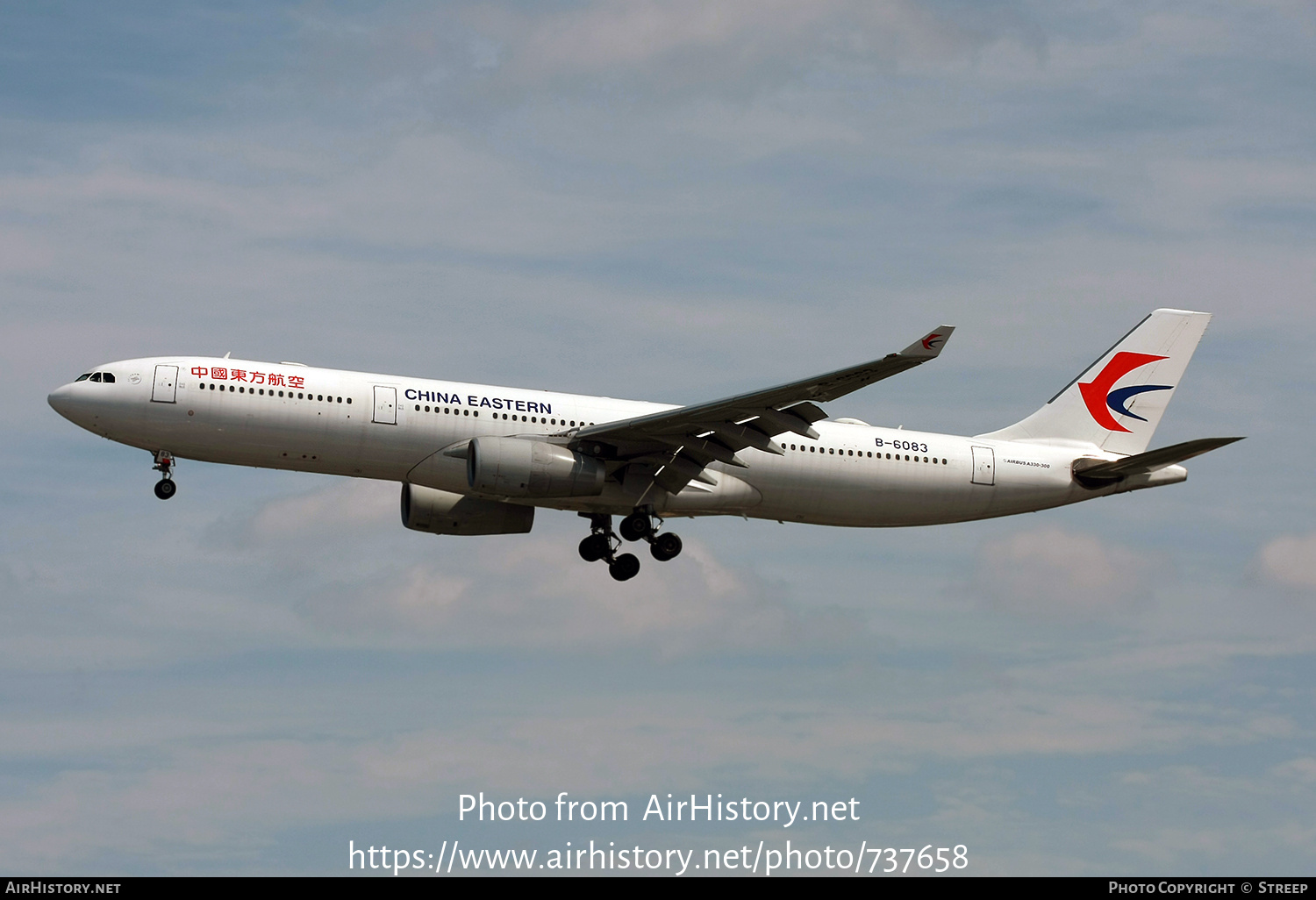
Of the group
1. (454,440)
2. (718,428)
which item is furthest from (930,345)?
(454,440)

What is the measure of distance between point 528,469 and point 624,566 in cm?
667

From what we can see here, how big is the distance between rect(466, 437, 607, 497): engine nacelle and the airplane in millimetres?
47

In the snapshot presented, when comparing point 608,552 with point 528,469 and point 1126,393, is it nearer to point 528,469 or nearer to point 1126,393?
point 528,469

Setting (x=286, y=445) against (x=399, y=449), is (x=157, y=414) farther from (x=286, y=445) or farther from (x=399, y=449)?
(x=399, y=449)

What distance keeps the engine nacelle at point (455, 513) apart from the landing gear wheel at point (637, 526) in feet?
13.7

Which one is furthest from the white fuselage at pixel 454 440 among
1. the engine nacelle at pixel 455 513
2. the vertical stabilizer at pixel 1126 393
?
the engine nacelle at pixel 455 513

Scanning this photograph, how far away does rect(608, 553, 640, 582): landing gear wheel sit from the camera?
157 ft

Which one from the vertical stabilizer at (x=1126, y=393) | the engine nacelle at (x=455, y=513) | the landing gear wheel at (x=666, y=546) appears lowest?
the landing gear wheel at (x=666, y=546)

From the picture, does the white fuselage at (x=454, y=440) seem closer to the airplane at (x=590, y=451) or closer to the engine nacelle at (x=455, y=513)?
the airplane at (x=590, y=451)

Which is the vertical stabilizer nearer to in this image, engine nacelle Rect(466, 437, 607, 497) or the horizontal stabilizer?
the horizontal stabilizer

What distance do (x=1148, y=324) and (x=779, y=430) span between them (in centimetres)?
1814

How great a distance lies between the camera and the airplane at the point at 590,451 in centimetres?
4228

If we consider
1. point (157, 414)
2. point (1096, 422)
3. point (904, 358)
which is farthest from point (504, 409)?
point (1096, 422)

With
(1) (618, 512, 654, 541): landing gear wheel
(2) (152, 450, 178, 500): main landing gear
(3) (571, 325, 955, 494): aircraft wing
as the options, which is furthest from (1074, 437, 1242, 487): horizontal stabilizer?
(2) (152, 450, 178, 500): main landing gear
